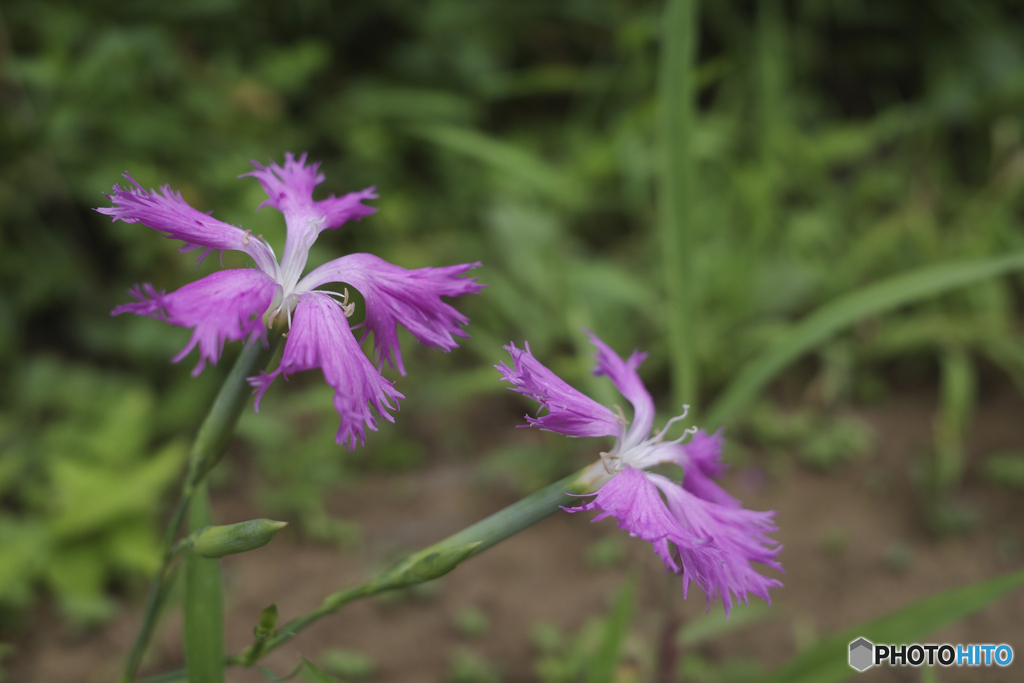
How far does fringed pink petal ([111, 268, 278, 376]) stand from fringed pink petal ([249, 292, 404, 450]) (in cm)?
4

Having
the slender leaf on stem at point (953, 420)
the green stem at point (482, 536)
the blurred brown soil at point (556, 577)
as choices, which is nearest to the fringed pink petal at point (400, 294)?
the green stem at point (482, 536)

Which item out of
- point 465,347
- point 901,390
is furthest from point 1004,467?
point 465,347

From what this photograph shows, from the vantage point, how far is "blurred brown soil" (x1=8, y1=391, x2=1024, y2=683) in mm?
1654

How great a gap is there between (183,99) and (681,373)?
1.80 metres

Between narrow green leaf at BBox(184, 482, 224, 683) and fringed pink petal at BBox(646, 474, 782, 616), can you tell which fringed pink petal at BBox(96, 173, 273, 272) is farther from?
fringed pink petal at BBox(646, 474, 782, 616)

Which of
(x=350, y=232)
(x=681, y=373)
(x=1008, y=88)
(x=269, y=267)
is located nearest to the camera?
(x=269, y=267)

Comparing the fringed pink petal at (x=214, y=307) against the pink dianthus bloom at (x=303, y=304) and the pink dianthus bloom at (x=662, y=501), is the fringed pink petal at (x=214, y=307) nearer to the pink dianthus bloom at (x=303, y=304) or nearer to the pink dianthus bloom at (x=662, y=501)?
the pink dianthus bloom at (x=303, y=304)

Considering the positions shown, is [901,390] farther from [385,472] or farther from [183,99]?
[183,99]

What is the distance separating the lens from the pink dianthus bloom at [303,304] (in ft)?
2.23

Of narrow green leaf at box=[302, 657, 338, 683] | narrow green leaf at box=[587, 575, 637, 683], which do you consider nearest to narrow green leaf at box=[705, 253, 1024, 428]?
narrow green leaf at box=[587, 575, 637, 683]

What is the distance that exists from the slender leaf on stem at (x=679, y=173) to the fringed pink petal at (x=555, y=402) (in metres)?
0.68

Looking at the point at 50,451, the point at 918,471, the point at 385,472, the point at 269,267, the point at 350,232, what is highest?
the point at 350,232

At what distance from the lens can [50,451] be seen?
190 centimetres

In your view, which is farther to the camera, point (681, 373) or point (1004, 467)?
point (1004, 467)
